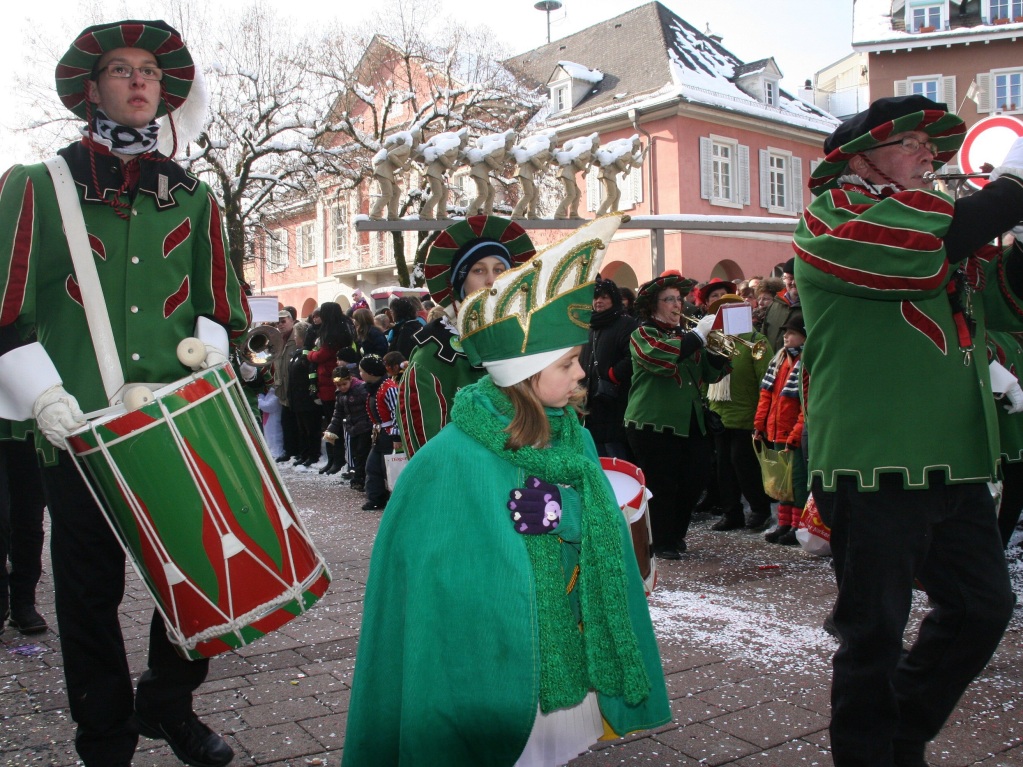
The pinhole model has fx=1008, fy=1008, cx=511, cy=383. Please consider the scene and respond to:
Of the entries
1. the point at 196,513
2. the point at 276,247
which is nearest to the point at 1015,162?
the point at 196,513

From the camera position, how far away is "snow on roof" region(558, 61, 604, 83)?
33906mm

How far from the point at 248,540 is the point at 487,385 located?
816 mm

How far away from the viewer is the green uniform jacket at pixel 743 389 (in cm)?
782

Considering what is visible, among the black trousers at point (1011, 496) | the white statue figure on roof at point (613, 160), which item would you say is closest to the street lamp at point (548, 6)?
the white statue figure on roof at point (613, 160)

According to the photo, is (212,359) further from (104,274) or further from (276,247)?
(276,247)

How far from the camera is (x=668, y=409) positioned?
6.85 meters

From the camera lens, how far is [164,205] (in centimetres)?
332

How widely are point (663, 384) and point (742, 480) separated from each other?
1.39 metres

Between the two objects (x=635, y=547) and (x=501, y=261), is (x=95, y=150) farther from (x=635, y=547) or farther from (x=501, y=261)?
(x=635, y=547)

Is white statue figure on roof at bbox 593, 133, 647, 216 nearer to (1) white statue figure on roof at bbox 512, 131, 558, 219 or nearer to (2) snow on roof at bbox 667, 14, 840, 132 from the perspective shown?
(1) white statue figure on roof at bbox 512, 131, 558, 219

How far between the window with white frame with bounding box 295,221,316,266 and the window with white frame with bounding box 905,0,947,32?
85.2 ft

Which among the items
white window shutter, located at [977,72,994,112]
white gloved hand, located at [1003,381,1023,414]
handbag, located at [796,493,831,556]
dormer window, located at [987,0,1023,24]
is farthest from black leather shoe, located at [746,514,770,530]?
dormer window, located at [987,0,1023,24]

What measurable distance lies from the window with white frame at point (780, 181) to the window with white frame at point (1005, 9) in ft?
26.1

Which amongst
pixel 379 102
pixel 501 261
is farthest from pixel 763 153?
pixel 501 261
